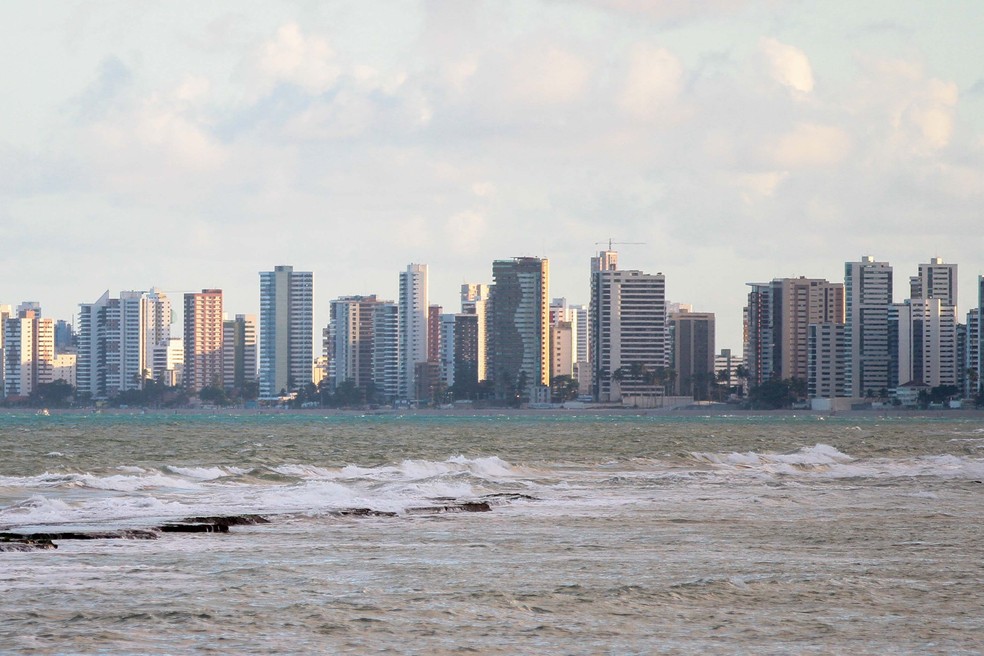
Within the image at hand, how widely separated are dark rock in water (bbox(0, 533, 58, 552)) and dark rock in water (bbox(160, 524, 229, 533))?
3094 millimetres

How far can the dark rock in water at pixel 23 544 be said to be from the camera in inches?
994

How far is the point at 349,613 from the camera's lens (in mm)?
18828

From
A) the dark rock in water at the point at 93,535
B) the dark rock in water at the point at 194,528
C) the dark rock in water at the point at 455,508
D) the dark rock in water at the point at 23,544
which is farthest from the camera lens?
the dark rock in water at the point at 455,508

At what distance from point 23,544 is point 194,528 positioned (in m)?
4.44

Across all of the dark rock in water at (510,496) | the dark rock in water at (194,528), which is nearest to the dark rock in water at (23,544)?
the dark rock in water at (194,528)

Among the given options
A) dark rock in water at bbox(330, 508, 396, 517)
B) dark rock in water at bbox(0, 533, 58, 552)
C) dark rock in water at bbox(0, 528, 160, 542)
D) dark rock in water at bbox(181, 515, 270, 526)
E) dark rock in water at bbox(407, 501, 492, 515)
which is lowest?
dark rock in water at bbox(407, 501, 492, 515)

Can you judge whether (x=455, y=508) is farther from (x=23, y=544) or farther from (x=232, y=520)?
(x=23, y=544)

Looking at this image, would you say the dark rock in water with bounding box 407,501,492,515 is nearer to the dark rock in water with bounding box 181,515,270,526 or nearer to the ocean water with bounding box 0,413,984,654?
the ocean water with bounding box 0,413,984,654

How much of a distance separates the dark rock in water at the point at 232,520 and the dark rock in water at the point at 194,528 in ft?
1.80

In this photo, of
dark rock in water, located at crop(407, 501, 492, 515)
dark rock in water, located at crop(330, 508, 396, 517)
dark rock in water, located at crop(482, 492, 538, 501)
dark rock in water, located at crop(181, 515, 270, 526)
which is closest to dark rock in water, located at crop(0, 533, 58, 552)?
dark rock in water, located at crop(181, 515, 270, 526)

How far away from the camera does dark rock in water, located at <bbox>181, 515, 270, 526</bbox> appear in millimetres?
30623

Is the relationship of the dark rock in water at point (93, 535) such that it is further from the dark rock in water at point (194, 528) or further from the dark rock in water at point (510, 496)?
the dark rock in water at point (510, 496)

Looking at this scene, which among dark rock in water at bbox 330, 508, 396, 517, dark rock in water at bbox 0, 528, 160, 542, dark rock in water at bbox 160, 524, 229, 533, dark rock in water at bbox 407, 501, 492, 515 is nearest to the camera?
dark rock in water at bbox 0, 528, 160, 542

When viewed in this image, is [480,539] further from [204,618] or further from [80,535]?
[204,618]
